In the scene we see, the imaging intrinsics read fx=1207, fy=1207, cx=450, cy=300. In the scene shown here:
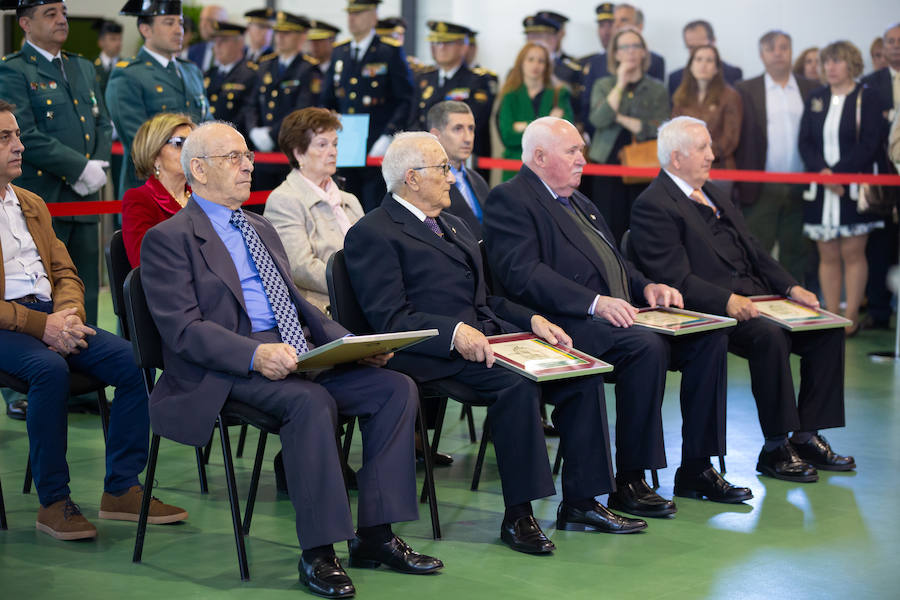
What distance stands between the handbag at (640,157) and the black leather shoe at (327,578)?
213 inches

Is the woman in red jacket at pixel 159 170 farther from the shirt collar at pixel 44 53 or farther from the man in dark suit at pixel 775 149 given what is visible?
the man in dark suit at pixel 775 149

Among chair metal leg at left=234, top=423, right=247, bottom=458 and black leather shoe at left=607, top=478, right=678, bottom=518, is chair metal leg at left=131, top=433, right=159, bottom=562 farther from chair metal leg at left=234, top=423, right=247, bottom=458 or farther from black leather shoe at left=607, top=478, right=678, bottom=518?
black leather shoe at left=607, top=478, right=678, bottom=518

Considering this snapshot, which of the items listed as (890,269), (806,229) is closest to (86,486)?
(806,229)

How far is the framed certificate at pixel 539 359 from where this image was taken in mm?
3836

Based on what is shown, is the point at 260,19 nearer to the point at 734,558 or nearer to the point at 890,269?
the point at 890,269

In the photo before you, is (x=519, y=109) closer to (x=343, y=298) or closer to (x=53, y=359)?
(x=343, y=298)

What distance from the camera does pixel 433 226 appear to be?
4250 mm

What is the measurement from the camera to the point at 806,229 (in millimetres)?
8328

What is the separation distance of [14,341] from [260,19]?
7690 mm

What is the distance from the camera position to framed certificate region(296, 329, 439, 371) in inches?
133

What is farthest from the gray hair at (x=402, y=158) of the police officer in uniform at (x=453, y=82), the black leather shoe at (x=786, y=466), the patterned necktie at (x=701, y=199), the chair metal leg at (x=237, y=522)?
the police officer in uniform at (x=453, y=82)

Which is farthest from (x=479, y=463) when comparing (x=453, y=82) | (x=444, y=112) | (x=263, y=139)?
(x=263, y=139)

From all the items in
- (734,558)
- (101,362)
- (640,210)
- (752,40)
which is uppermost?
(752,40)

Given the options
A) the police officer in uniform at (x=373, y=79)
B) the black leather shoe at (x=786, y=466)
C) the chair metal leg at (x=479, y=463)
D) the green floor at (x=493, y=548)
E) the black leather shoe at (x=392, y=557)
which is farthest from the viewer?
the police officer in uniform at (x=373, y=79)
